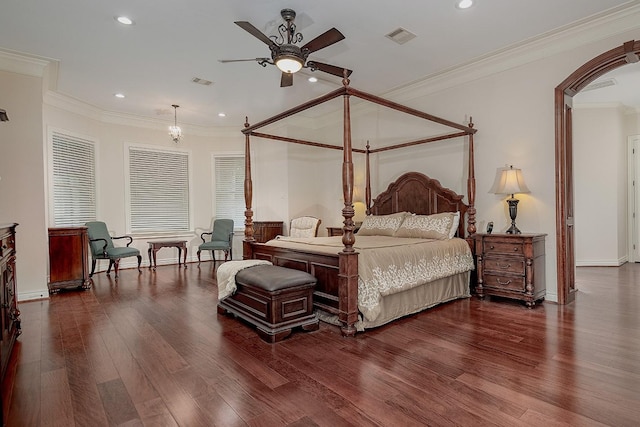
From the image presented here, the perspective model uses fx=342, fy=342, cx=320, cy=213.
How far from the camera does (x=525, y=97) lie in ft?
13.9

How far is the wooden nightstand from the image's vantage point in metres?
3.81

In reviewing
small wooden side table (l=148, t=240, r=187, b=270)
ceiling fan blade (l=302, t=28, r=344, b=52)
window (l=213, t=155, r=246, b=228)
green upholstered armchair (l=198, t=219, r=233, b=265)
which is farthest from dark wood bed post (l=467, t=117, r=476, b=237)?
small wooden side table (l=148, t=240, r=187, b=270)

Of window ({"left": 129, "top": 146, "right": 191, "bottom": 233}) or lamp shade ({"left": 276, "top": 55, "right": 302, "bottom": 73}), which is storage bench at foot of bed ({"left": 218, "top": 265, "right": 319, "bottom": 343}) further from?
window ({"left": 129, "top": 146, "right": 191, "bottom": 233})

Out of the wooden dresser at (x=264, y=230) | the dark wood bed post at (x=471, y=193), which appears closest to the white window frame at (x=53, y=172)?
the wooden dresser at (x=264, y=230)

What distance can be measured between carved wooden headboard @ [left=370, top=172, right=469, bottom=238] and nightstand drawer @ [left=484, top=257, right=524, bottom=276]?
61cm

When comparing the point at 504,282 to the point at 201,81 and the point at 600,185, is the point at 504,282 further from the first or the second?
the point at 201,81

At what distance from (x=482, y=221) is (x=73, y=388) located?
183 inches

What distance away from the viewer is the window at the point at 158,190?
7086 mm

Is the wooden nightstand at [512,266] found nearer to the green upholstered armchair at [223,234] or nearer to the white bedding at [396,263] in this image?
the white bedding at [396,263]

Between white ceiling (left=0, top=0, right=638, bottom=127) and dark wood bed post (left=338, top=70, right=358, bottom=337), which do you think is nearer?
dark wood bed post (left=338, top=70, right=358, bottom=337)

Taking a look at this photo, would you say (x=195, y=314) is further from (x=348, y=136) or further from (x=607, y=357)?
(x=607, y=357)

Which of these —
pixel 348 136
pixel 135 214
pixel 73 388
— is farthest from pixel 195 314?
pixel 135 214

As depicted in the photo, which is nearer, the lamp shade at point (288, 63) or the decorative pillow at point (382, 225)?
the lamp shade at point (288, 63)

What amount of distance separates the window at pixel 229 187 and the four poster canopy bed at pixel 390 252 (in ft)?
12.6
